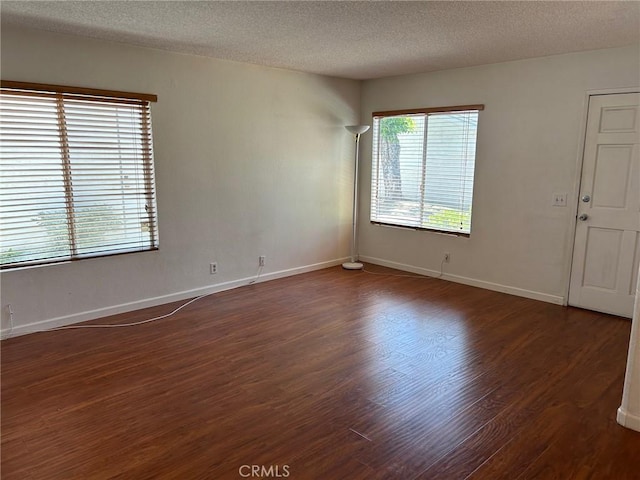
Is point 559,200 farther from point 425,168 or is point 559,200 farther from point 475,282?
point 425,168

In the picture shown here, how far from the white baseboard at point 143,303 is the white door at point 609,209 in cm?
302

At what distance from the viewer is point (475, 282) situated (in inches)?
201

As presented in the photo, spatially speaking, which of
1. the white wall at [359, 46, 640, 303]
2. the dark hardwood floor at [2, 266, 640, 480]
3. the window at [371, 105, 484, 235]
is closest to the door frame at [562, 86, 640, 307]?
the white wall at [359, 46, 640, 303]

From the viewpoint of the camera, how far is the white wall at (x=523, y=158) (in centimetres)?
418

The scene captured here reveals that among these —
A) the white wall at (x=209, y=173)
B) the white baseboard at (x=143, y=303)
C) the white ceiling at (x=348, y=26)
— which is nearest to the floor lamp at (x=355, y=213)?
the white wall at (x=209, y=173)

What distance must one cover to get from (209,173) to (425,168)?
2.53 meters

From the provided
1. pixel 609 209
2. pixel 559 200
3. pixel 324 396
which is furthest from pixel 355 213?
pixel 324 396

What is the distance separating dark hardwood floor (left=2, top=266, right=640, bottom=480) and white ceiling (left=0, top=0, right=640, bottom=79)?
239 centimetres

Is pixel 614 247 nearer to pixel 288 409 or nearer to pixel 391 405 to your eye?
pixel 391 405

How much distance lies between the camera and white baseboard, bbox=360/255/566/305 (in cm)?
455

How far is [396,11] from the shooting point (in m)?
2.96

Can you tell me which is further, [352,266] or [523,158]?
[352,266]

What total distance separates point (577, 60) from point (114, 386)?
4673 millimetres

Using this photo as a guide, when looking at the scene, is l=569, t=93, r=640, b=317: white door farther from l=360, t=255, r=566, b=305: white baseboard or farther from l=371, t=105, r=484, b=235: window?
l=371, t=105, r=484, b=235: window
